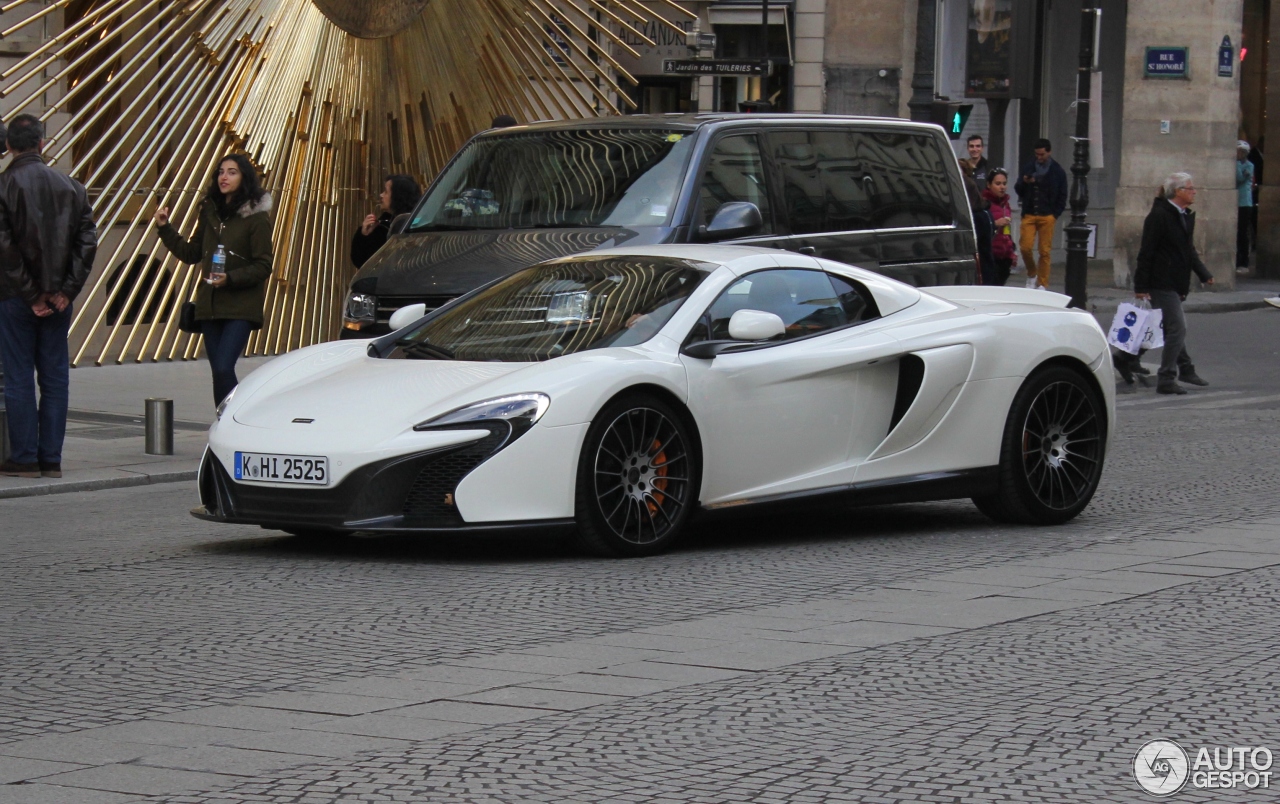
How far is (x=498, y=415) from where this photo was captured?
7.61m

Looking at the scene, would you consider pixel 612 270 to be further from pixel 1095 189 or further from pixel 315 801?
pixel 1095 189

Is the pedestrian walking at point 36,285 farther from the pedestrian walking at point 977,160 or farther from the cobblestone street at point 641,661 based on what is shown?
the pedestrian walking at point 977,160

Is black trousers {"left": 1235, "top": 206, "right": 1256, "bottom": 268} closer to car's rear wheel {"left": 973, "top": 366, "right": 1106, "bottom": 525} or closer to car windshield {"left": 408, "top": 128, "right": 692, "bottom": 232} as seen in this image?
car windshield {"left": 408, "top": 128, "right": 692, "bottom": 232}

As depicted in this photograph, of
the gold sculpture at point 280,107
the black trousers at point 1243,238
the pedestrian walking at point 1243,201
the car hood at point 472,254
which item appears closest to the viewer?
the car hood at point 472,254

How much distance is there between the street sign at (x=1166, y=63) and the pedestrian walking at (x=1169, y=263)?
12354mm

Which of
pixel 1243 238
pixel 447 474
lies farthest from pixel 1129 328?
pixel 1243 238

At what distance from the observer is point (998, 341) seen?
895 centimetres

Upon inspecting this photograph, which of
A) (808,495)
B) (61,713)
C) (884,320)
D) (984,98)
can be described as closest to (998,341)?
Result: (884,320)

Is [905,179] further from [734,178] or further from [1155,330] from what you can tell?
[1155,330]

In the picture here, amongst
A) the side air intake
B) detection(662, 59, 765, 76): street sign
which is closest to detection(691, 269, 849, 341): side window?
the side air intake

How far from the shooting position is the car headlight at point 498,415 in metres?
7.59

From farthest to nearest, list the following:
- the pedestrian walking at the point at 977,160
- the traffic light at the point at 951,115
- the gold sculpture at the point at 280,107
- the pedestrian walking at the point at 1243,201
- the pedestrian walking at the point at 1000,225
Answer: the pedestrian walking at the point at 1243,201
the traffic light at the point at 951,115
the pedestrian walking at the point at 977,160
the pedestrian walking at the point at 1000,225
the gold sculpture at the point at 280,107

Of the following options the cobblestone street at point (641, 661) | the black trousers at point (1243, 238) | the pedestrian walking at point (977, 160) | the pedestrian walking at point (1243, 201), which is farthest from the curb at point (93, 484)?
the black trousers at point (1243, 238)

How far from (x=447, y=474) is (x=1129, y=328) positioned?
10.2 m
